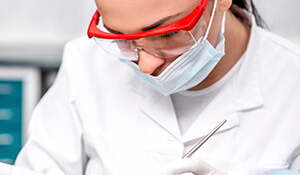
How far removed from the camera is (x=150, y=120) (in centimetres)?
114

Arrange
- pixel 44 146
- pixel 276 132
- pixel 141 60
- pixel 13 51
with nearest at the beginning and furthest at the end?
pixel 141 60
pixel 276 132
pixel 44 146
pixel 13 51

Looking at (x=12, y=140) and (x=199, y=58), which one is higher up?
(x=199, y=58)

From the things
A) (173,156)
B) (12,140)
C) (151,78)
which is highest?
(151,78)

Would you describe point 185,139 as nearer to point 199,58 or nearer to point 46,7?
point 199,58

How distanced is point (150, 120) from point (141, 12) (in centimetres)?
38

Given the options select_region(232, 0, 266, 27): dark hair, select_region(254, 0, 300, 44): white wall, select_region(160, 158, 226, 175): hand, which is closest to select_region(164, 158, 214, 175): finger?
select_region(160, 158, 226, 175): hand

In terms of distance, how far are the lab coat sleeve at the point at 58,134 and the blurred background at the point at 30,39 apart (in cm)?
55

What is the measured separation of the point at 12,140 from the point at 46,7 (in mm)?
572

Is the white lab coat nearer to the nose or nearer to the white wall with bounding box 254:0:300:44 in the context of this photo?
the nose

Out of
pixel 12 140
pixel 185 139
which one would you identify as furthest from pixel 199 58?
pixel 12 140

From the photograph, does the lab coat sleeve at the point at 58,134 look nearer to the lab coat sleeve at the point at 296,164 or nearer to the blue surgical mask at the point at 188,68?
the blue surgical mask at the point at 188,68

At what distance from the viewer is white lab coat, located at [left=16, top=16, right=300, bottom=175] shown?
1069mm

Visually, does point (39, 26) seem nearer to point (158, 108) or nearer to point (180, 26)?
point (158, 108)

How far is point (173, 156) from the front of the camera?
1.08m
